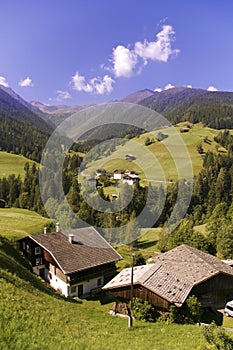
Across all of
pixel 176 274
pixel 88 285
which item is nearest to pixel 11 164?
pixel 88 285

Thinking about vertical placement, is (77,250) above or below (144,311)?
above

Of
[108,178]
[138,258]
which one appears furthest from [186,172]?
[138,258]

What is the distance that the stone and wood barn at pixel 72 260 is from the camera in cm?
2769

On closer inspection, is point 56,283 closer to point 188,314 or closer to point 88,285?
point 88,285

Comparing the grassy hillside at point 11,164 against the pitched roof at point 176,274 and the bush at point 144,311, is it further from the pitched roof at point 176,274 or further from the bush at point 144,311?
the bush at point 144,311

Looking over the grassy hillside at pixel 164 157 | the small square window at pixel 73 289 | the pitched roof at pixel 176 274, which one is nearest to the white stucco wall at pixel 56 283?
the small square window at pixel 73 289

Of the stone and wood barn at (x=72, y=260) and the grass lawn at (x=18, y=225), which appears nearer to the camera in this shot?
the stone and wood barn at (x=72, y=260)

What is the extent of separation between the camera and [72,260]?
28516 millimetres

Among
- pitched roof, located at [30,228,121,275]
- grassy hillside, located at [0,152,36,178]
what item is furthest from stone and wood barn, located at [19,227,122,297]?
grassy hillside, located at [0,152,36,178]

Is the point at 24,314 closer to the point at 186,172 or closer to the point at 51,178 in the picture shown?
the point at 51,178

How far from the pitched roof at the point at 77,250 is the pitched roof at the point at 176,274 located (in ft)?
14.2

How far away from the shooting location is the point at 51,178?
219 ft

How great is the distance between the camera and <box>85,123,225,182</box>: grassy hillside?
3275 inches

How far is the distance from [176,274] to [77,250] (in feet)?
35.1
